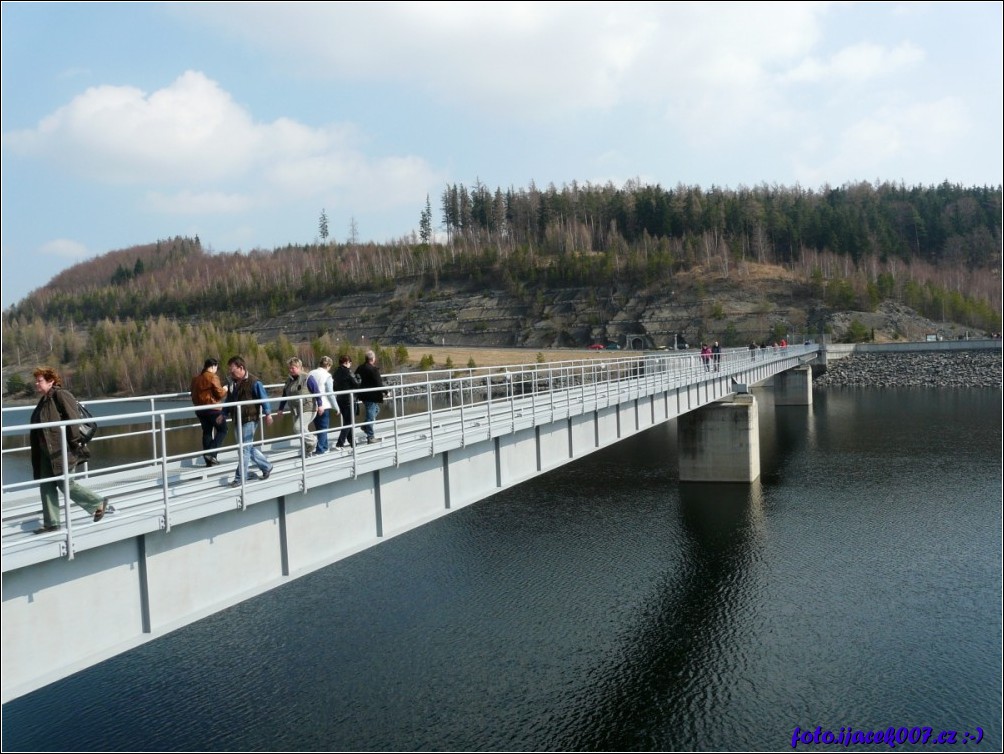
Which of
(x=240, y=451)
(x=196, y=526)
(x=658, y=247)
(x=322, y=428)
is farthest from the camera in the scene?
(x=658, y=247)

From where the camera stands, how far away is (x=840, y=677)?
736 inches

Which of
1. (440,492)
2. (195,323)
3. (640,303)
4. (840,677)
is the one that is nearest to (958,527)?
(840,677)

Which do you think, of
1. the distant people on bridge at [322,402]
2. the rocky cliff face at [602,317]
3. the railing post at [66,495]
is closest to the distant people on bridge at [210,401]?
the distant people on bridge at [322,402]

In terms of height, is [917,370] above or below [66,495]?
below

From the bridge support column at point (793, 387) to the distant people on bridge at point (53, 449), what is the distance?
2956 inches

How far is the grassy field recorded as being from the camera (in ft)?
345

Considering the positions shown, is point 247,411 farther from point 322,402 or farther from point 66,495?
point 66,495

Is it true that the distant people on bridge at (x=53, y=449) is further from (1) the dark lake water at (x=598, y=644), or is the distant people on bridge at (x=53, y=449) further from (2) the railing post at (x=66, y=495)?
(1) the dark lake water at (x=598, y=644)

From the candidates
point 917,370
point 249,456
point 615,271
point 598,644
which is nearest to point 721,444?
point 598,644

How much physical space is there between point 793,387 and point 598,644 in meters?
62.9

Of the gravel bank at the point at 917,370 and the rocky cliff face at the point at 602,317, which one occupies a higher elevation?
the rocky cliff face at the point at 602,317

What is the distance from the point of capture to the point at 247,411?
11.8 meters

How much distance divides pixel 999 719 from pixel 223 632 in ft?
66.3

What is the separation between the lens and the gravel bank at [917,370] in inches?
3531
